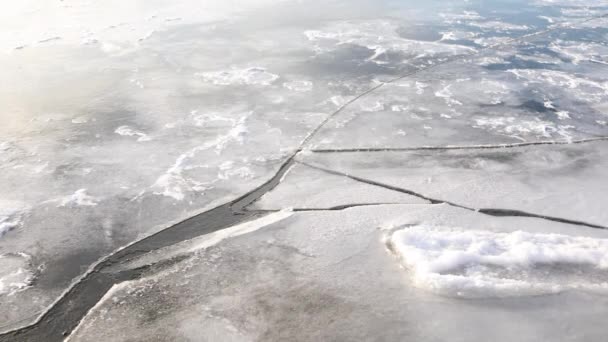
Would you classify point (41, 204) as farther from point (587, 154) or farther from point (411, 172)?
point (587, 154)

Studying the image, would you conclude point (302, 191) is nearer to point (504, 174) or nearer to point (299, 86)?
point (504, 174)

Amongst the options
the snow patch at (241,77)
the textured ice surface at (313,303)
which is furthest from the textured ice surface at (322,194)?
the snow patch at (241,77)

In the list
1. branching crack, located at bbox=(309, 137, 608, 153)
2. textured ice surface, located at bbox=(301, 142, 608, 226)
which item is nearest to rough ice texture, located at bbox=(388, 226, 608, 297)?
textured ice surface, located at bbox=(301, 142, 608, 226)

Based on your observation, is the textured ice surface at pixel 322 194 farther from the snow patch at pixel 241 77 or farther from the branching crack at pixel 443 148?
the snow patch at pixel 241 77

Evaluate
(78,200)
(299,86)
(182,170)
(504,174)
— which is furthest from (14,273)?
(299,86)

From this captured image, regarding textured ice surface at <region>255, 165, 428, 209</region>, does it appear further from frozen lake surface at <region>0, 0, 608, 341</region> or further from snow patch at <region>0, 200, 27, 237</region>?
snow patch at <region>0, 200, 27, 237</region>
